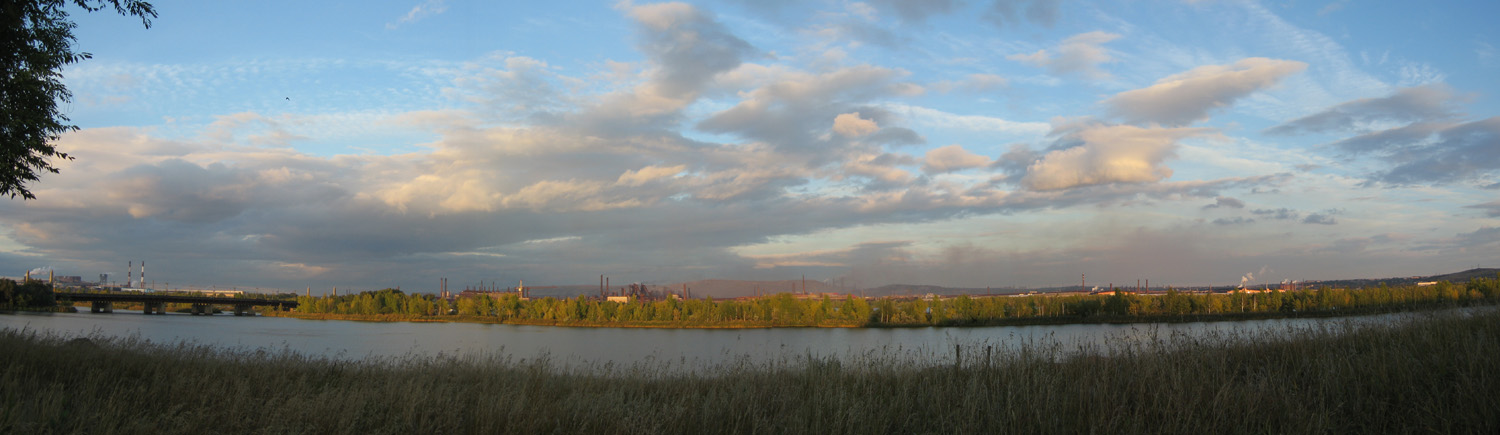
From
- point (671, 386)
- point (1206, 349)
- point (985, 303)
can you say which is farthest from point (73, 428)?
point (985, 303)

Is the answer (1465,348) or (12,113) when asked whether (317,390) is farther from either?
(1465,348)

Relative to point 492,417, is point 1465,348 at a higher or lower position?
higher

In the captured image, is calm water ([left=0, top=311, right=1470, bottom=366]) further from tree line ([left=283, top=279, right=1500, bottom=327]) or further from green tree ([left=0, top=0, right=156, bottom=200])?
tree line ([left=283, top=279, right=1500, bottom=327])

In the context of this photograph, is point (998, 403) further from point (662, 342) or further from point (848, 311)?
point (848, 311)

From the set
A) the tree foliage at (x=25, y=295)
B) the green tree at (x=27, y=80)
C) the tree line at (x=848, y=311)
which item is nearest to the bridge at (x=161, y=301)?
the tree foliage at (x=25, y=295)

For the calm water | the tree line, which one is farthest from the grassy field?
the tree line

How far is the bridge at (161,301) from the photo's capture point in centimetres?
10219

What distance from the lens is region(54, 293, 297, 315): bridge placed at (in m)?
102

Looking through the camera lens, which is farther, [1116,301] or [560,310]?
[560,310]

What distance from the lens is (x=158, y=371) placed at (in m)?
8.41

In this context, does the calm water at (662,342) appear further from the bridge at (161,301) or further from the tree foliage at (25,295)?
the bridge at (161,301)

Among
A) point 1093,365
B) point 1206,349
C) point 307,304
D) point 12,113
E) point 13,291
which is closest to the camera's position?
point 1093,365

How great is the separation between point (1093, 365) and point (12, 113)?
12.9 m

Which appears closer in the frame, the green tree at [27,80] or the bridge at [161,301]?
the green tree at [27,80]
